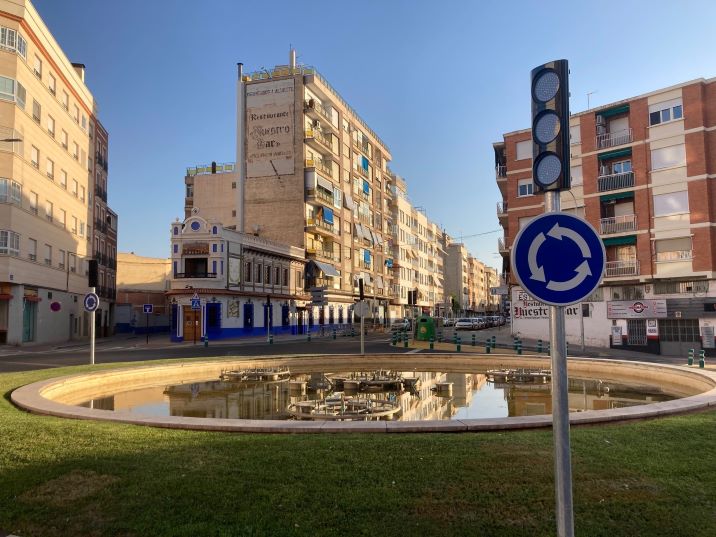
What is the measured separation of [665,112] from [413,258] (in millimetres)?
58570

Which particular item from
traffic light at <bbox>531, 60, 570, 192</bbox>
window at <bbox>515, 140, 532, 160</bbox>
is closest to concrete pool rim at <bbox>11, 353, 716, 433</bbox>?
traffic light at <bbox>531, 60, 570, 192</bbox>

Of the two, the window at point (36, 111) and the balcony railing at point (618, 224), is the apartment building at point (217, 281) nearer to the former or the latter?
the window at point (36, 111)

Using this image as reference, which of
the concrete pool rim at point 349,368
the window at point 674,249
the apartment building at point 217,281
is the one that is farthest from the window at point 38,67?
the window at point 674,249

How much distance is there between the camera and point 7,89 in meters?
34.5

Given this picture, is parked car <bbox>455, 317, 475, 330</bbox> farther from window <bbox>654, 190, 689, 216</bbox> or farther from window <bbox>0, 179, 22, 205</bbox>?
window <bbox>0, 179, 22, 205</bbox>

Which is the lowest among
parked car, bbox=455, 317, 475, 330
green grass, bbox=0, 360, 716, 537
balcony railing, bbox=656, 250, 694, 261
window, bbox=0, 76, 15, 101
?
parked car, bbox=455, 317, 475, 330

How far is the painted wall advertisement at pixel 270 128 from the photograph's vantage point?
56.5m

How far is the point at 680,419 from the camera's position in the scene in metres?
7.73

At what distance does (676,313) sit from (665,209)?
6980mm

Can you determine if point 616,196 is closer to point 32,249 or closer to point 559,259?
point 559,259

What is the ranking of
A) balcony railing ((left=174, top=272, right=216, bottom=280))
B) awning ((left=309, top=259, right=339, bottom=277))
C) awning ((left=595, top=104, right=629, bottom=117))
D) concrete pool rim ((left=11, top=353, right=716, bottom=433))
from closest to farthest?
1. concrete pool rim ((left=11, top=353, right=716, bottom=433))
2. awning ((left=595, top=104, right=629, bottom=117))
3. balcony railing ((left=174, top=272, right=216, bottom=280))
4. awning ((left=309, top=259, right=339, bottom=277))

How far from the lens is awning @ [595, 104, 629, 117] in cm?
3732

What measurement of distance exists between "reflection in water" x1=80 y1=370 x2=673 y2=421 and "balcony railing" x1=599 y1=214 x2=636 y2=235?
24798 millimetres

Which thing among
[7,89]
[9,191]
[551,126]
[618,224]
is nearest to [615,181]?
[618,224]
